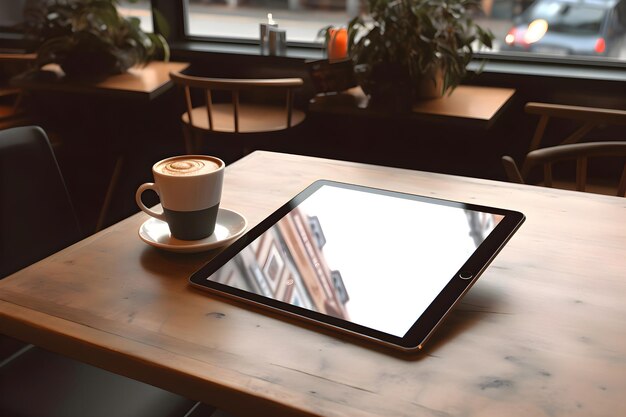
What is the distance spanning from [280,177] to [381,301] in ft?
1.81

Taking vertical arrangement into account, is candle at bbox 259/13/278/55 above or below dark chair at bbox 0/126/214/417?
above

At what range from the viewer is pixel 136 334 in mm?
778

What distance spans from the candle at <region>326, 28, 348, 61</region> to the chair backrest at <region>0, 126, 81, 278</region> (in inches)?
59.5

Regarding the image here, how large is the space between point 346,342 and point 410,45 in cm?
168

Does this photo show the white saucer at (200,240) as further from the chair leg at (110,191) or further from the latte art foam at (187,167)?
the chair leg at (110,191)

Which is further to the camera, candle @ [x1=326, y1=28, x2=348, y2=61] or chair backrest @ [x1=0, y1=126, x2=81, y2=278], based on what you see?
candle @ [x1=326, y1=28, x2=348, y2=61]

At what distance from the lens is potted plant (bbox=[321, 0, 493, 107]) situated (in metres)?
2.23

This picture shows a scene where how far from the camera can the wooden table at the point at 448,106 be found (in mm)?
2172

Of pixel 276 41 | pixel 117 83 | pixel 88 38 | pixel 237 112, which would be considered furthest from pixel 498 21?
pixel 88 38

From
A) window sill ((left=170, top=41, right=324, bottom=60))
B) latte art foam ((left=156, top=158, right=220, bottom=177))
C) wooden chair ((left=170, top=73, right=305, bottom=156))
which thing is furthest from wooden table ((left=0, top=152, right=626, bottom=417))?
window sill ((left=170, top=41, right=324, bottom=60))

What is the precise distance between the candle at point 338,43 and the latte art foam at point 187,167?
5.63 feet

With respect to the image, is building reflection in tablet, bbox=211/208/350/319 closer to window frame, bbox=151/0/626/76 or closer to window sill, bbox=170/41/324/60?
window frame, bbox=151/0/626/76

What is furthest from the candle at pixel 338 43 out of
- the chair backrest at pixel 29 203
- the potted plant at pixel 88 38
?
the chair backrest at pixel 29 203

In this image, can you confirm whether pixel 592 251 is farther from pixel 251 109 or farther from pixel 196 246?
pixel 251 109
